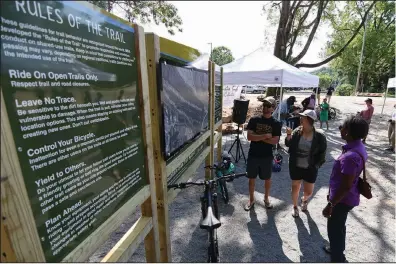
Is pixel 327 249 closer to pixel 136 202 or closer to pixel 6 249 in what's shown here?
pixel 136 202

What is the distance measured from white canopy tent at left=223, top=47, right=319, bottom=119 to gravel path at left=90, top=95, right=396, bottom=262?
2.91 meters

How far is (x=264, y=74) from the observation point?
6.95 meters

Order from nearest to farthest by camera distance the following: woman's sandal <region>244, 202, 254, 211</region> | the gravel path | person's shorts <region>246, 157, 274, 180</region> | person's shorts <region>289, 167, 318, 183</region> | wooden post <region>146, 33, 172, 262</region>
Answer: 1. wooden post <region>146, 33, 172, 262</region>
2. the gravel path
3. person's shorts <region>289, 167, 318, 183</region>
4. person's shorts <region>246, 157, 274, 180</region>
5. woman's sandal <region>244, 202, 254, 211</region>

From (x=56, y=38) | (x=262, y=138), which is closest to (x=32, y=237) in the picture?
(x=56, y=38)

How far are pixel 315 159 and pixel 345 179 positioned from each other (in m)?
1.38

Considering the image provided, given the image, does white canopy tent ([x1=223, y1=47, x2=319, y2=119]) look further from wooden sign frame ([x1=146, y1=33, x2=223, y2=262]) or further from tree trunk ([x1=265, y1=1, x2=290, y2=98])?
tree trunk ([x1=265, y1=1, x2=290, y2=98])

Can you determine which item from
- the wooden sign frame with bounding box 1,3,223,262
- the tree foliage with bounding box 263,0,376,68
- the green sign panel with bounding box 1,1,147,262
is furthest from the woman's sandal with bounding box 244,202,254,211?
the tree foliage with bounding box 263,0,376,68

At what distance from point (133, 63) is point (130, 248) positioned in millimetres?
1270

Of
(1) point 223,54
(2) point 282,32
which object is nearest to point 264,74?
(2) point 282,32

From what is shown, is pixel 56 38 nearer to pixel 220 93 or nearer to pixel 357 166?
pixel 357 166

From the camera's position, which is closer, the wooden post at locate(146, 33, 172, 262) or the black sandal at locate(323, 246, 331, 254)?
the wooden post at locate(146, 33, 172, 262)

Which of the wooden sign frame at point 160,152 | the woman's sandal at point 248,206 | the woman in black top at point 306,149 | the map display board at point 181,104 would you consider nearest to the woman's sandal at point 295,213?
the woman in black top at point 306,149

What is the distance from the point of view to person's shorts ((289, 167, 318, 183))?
3.79 meters

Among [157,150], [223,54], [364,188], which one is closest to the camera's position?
[157,150]
